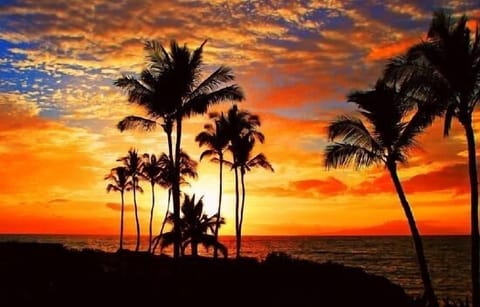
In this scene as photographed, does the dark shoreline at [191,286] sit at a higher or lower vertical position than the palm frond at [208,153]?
lower

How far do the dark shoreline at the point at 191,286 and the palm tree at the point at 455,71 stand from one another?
4.38 meters

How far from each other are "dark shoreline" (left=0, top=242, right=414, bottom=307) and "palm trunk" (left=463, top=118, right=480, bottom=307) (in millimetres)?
2444

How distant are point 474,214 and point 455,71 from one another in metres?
4.54

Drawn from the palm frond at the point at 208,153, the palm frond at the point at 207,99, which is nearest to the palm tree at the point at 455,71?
the palm frond at the point at 207,99

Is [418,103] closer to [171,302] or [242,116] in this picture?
[171,302]

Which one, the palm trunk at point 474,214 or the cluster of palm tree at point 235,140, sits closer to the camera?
the palm trunk at point 474,214

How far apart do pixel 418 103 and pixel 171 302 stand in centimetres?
1131

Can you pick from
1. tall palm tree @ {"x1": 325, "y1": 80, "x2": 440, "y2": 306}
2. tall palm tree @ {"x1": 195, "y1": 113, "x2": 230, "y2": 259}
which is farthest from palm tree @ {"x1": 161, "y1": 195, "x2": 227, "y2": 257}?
tall palm tree @ {"x1": 325, "y1": 80, "x2": 440, "y2": 306}

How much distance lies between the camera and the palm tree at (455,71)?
16859 millimetres

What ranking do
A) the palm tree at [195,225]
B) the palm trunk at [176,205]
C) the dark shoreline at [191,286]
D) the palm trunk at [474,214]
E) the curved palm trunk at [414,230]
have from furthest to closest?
the palm tree at [195,225] → the palm trunk at [176,205] → the curved palm trunk at [414,230] → the palm trunk at [474,214] → the dark shoreline at [191,286]

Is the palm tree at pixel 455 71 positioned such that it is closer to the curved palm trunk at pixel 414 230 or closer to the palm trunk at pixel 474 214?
the palm trunk at pixel 474 214

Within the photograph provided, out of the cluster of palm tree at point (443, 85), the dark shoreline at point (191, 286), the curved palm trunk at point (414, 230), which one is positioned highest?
the cluster of palm tree at point (443, 85)

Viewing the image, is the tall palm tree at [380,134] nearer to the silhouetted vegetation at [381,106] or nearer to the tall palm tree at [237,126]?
the silhouetted vegetation at [381,106]

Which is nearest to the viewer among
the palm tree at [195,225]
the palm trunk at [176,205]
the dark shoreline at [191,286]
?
the dark shoreline at [191,286]
